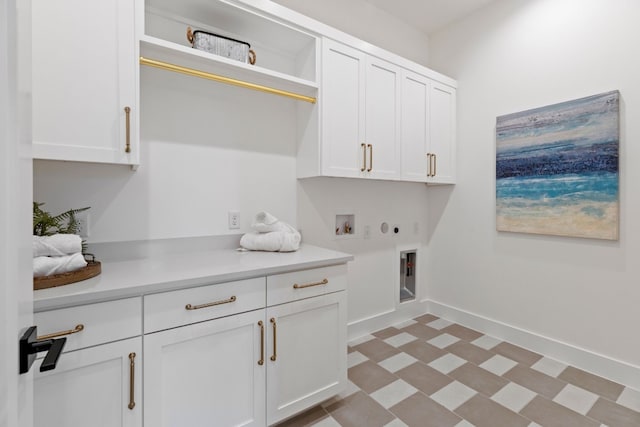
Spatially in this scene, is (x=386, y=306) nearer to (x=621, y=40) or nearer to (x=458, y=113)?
(x=458, y=113)

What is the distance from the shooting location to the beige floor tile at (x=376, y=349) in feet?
7.54

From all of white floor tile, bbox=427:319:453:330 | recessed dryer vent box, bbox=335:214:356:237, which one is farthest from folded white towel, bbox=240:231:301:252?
white floor tile, bbox=427:319:453:330

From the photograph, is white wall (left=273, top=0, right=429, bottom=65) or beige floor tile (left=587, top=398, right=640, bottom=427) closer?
beige floor tile (left=587, top=398, right=640, bottom=427)

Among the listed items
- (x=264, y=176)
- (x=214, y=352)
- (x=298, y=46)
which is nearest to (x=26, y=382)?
(x=214, y=352)

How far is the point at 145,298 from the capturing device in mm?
1162

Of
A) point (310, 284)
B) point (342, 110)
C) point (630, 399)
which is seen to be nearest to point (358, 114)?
point (342, 110)

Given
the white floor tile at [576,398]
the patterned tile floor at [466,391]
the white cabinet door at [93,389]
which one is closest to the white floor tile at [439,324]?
the patterned tile floor at [466,391]

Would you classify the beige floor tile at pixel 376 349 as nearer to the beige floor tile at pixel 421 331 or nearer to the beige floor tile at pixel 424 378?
the beige floor tile at pixel 424 378

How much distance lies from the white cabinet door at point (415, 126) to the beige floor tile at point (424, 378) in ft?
4.65

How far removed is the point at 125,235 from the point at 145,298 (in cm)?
64

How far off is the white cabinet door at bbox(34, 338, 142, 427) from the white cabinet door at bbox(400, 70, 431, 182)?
2115 millimetres

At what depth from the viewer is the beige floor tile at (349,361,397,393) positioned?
1946 mm

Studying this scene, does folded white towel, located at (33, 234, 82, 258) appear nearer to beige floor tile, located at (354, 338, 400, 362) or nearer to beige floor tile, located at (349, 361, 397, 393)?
beige floor tile, located at (349, 361, 397, 393)

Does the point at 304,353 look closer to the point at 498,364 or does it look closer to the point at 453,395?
the point at 453,395
